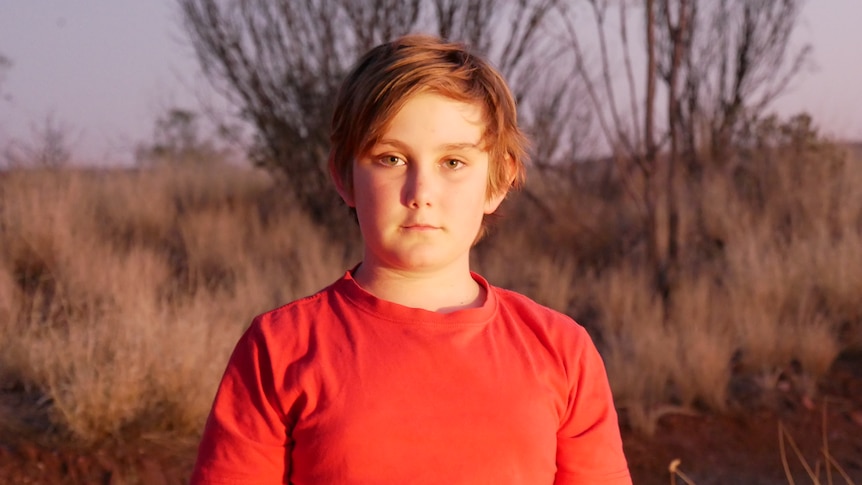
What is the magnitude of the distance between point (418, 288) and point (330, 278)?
5224 millimetres

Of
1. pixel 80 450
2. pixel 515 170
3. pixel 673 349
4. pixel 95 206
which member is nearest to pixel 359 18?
pixel 95 206

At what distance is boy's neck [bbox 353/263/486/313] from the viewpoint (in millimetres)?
1395

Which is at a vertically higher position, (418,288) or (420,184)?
(420,184)

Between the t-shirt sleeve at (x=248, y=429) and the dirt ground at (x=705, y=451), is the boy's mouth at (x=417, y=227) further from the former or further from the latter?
the dirt ground at (x=705, y=451)

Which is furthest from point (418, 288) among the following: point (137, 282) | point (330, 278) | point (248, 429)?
point (330, 278)

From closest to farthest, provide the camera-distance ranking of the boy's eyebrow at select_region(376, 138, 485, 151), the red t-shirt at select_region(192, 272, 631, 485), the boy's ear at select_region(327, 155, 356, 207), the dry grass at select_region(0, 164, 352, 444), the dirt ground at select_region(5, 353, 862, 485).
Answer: the red t-shirt at select_region(192, 272, 631, 485), the boy's eyebrow at select_region(376, 138, 485, 151), the boy's ear at select_region(327, 155, 356, 207), the dirt ground at select_region(5, 353, 862, 485), the dry grass at select_region(0, 164, 352, 444)

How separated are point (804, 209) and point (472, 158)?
7457mm

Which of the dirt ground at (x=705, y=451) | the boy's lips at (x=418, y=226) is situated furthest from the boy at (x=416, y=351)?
the dirt ground at (x=705, y=451)

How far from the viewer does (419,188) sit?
1.34 metres

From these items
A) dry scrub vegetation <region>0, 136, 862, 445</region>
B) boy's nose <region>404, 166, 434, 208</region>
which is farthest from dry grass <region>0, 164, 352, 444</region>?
boy's nose <region>404, 166, 434, 208</region>

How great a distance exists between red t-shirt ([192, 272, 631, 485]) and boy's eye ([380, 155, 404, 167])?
187 millimetres

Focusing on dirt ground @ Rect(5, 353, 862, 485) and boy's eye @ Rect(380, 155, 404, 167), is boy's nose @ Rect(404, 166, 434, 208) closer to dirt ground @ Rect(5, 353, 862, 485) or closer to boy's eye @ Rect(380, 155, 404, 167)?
boy's eye @ Rect(380, 155, 404, 167)

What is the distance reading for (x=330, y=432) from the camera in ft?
4.13

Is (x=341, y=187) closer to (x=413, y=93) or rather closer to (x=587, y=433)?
(x=413, y=93)
